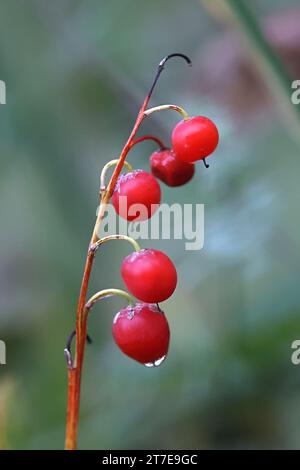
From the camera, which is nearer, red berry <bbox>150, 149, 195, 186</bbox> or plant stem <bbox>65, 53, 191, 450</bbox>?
plant stem <bbox>65, 53, 191, 450</bbox>

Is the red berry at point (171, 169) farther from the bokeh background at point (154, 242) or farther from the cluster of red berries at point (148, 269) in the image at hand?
the bokeh background at point (154, 242)

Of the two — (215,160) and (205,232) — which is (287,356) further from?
(215,160)

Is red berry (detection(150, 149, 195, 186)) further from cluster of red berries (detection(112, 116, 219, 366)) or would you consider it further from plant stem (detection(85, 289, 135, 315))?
plant stem (detection(85, 289, 135, 315))

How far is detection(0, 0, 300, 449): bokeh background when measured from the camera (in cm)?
130

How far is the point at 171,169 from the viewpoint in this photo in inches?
28.1

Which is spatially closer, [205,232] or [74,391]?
[74,391]

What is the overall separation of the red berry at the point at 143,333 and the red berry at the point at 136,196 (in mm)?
86

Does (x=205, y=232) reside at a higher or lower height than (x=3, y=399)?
higher

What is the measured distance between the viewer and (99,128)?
193 cm

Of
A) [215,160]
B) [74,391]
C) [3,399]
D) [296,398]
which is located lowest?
[74,391]

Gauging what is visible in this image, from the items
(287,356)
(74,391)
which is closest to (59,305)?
(287,356)

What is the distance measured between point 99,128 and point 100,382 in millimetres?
781

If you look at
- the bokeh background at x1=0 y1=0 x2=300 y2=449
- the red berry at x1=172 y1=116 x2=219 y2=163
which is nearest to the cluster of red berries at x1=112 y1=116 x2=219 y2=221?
the red berry at x1=172 y1=116 x2=219 y2=163
